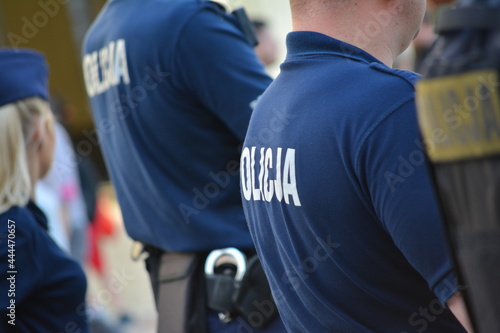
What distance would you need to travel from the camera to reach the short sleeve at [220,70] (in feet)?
8.38

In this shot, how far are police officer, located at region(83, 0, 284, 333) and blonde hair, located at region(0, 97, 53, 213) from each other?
0.32 meters

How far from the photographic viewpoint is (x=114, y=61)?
2.78 meters

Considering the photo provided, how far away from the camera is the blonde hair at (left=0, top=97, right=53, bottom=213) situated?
2625mm

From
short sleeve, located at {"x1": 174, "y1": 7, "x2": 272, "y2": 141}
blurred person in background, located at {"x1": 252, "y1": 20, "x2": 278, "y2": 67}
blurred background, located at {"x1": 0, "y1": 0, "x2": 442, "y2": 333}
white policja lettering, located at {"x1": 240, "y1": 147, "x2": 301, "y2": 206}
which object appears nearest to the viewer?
white policja lettering, located at {"x1": 240, "y1": 147, "x2": 301, "y2": 206}

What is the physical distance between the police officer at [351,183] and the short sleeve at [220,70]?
70 cm

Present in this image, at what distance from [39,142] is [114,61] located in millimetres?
376

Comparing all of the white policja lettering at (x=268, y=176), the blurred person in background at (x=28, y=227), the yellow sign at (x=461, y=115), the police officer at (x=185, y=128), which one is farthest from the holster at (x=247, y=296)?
the yellow sign at (x=461, y=115)

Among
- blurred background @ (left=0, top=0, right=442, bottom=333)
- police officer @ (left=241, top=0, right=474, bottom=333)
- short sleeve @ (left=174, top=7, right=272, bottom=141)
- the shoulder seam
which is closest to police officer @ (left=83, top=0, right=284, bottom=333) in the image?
short sleeve @ (left=174, top=7, right=272, bottom=141)

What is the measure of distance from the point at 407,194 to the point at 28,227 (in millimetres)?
1514

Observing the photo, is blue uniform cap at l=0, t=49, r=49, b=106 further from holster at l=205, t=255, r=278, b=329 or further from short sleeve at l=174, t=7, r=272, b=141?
holster at l=205, t=255, r=278, b=329

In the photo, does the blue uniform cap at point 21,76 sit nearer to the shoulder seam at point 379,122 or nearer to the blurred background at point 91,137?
the blurred background at point 91,137

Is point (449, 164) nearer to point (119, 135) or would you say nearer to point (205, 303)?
point (205, 303)

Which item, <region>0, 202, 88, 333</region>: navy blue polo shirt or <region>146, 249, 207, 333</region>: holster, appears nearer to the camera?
<region>0, 202, 88, 333</region>: navy blue polo shirt

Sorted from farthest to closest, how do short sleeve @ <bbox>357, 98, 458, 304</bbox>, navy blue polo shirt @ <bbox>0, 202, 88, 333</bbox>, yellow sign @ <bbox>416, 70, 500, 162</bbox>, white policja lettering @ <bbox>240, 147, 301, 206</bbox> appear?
navy blue polo shirt @ <bbox>0, 202, 88, 333</bbox>
white policja lettering @ <bbox>240, 147, 301, 206</bbox>
short sleeve @ <bbox>357, 98, 458, 304</bbox>
yellow sign @ <bbox>416, 70, 500, 162</bbox>
